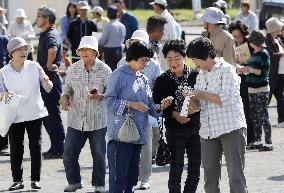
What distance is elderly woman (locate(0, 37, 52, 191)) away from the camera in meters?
12.4

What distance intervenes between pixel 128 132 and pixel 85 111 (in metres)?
1.61

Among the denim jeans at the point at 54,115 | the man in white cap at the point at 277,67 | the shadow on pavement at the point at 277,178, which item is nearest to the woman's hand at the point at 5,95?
the denim jeans at the point at 54,115

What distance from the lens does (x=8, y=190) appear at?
1245 centimetres

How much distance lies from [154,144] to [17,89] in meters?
2.29

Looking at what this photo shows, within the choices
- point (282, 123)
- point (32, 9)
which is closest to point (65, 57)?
point (282, 123)

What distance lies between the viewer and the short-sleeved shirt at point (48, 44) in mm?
14617

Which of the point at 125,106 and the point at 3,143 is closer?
Result: the point at 125,106

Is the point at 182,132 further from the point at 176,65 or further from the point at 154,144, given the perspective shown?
the point at 154,144

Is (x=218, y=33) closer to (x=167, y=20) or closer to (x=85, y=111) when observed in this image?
(x=85, y=111)

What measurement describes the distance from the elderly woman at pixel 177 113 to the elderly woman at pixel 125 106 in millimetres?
212

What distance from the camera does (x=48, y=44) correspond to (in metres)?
14.6

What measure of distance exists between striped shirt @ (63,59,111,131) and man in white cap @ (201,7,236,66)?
6.35ft

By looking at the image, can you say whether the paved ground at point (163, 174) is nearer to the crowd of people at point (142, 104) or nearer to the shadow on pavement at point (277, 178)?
the shadow on pavement at point (277, 178)

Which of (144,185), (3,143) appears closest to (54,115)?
(3,143)
